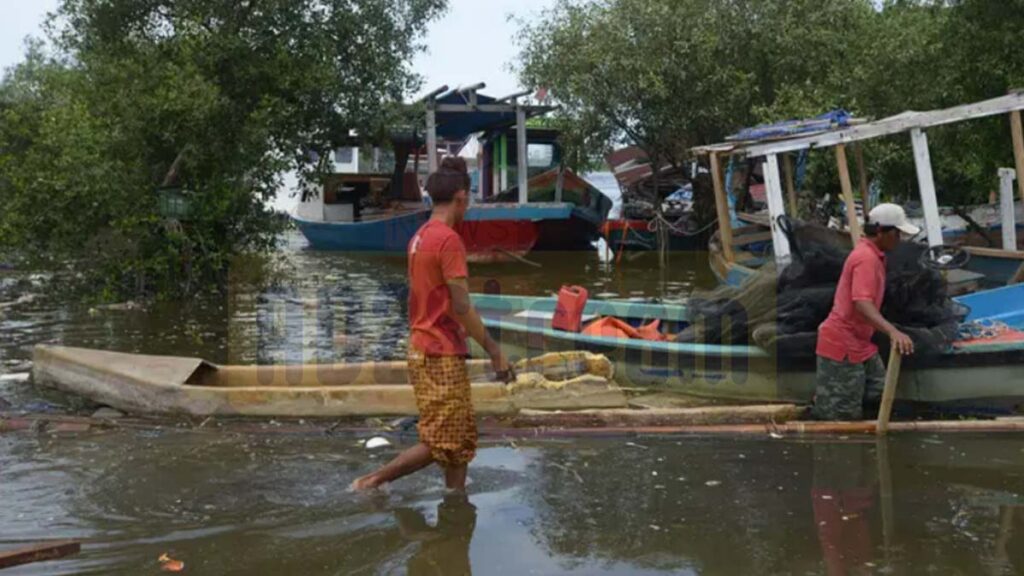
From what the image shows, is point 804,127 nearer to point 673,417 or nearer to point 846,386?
point 846,386

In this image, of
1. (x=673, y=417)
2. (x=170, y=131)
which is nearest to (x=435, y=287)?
(x=673, y=417)

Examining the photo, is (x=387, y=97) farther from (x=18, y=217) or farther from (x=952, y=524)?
(x=952, y=524)

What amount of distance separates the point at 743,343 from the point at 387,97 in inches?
419

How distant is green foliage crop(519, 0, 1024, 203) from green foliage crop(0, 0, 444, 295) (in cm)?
655

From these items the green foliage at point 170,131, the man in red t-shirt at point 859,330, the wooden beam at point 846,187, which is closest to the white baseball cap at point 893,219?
the man in red t-shirt at point 859,330

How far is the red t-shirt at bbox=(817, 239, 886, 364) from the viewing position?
5766 mm

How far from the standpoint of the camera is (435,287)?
15.3 ft

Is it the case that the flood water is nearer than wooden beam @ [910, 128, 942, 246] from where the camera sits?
Yes

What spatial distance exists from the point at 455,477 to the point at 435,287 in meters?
1.01

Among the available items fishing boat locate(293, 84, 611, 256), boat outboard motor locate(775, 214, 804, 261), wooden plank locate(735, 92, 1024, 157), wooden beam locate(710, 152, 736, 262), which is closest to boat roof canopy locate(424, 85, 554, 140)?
fishing boat locate(293, 84, 611, 256)

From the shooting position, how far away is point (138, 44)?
1377cm

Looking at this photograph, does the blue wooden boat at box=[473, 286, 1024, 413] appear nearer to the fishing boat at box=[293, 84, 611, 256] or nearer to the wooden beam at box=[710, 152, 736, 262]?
the wooden beam at box=[710, 152, 736, 262]

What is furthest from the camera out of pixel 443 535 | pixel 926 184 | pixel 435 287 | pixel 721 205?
pixel 721 205

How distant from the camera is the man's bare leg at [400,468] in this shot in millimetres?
4824
